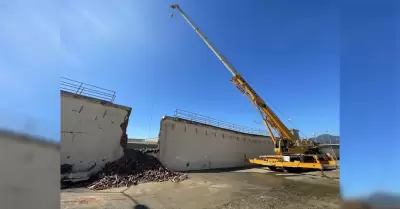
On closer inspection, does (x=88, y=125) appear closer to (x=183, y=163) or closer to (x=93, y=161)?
(x=93, y=161)

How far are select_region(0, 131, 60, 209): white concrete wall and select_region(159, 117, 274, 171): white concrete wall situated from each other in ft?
39.9

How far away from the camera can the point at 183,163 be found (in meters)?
15.0

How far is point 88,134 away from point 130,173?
2615 millimetres

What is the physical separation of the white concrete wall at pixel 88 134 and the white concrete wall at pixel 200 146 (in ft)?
9.35

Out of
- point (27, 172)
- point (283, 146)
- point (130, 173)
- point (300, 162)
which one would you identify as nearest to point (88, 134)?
point (130, 173)

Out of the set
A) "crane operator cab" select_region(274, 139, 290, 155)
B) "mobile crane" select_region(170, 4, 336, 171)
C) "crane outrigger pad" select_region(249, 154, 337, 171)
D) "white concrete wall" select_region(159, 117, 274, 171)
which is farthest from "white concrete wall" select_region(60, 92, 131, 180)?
"crane operator cab" select_region(274, 139, 290, 155)

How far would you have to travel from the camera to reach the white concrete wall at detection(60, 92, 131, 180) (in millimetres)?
10258

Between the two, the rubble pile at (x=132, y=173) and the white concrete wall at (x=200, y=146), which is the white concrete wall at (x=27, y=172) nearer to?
the rubble pile at (x=132, y=173)

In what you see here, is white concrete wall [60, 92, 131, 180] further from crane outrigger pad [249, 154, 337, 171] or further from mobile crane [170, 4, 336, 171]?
crane outrigger pad [249, 154, 337, 171]

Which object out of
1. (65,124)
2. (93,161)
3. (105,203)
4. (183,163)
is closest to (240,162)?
(183,163)

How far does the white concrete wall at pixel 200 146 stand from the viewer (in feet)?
47.2

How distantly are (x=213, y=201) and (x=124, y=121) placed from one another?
306 inches

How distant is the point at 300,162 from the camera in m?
14.6

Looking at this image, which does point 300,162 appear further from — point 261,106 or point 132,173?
point 132,173
